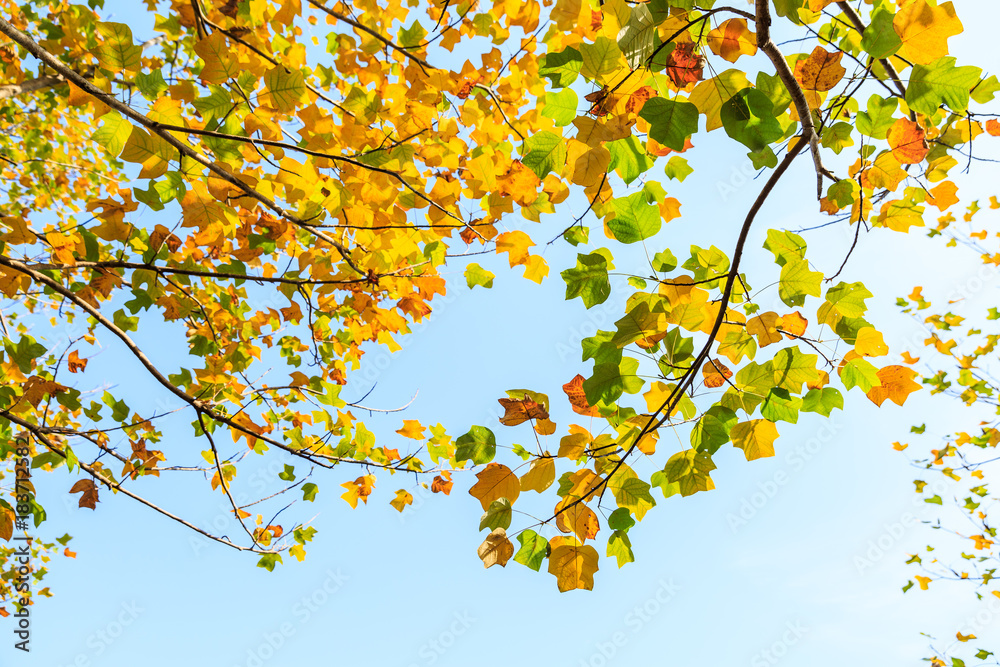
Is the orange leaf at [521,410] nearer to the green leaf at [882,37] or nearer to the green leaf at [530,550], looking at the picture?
the green leaf at [530,550]

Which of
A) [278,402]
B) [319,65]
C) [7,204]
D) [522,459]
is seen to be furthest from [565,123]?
[7,204]

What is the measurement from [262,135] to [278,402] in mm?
1872

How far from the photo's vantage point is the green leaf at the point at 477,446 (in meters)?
1.32

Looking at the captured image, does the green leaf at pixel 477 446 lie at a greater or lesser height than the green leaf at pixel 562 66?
lesser

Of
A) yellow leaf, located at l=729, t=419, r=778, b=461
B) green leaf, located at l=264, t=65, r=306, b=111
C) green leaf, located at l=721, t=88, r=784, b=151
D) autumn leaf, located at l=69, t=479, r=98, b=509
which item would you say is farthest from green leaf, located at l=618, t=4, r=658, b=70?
autumn leaf, located at l=69, t=479, r=98, b=509

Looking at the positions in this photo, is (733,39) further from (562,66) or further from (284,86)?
(284,86)

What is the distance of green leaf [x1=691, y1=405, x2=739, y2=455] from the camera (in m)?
1.27

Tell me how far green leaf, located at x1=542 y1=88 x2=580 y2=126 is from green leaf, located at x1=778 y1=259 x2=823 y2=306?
71 cm

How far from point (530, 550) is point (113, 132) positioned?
1650mm

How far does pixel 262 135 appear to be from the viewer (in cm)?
172

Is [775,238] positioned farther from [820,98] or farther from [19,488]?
[19,488]

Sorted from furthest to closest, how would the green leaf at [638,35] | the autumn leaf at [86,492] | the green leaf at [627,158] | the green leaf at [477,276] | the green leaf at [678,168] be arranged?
the autumn leaf at [86,492] < the green leaf at [477,276] < the green leaf at [678,168] < the green leaf at [627,158] < the green leaf at [638,35]

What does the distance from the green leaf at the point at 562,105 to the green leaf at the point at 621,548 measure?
45.1 inches

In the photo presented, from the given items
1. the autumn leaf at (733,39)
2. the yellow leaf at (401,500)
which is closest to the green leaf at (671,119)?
the autumn leaf at (733,39)
